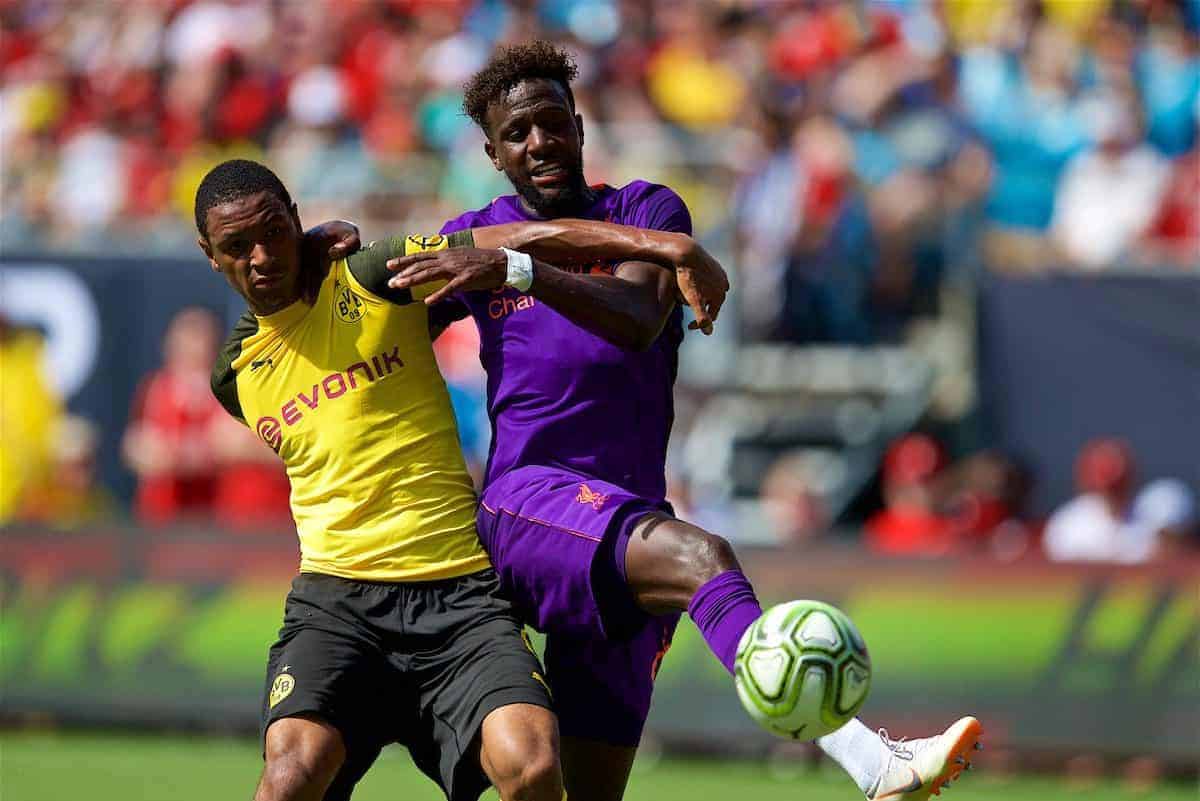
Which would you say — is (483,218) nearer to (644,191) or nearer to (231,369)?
(644,191)

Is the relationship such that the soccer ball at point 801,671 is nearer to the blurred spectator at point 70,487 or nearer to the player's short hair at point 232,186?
the player's short hair at point 232,186

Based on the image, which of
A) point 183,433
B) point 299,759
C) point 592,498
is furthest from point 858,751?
point 183,433

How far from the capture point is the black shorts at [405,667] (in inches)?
237

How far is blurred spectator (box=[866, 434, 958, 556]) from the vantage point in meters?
12.4

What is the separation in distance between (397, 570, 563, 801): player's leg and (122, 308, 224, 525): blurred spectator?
7.30m

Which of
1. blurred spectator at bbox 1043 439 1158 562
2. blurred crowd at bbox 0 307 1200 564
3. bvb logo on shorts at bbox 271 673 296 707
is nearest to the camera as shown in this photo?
bvb logo on shorts at bbox 271 673 296 707

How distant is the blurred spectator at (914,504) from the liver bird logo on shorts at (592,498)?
623 centimetres

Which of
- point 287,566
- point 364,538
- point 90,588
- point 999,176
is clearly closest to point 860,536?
point 999,176

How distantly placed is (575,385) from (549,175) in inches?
27.6

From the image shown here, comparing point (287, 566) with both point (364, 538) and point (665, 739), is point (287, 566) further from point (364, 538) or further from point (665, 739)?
point (364, 538)

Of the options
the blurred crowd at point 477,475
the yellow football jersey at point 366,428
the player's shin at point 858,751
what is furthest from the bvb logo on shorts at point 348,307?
the blurred crowd at point 477,475

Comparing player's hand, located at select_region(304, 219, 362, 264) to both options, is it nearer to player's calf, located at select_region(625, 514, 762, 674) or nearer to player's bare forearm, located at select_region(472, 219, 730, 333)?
player's bare forearm, located at select_region(472, 219, 730, 333)

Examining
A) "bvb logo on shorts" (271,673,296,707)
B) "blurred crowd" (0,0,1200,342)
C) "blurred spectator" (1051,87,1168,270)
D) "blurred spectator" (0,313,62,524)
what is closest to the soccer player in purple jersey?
"bvb logo on shorts" (271,673,296,707)

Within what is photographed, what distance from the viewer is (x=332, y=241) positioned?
6406 millimetres
